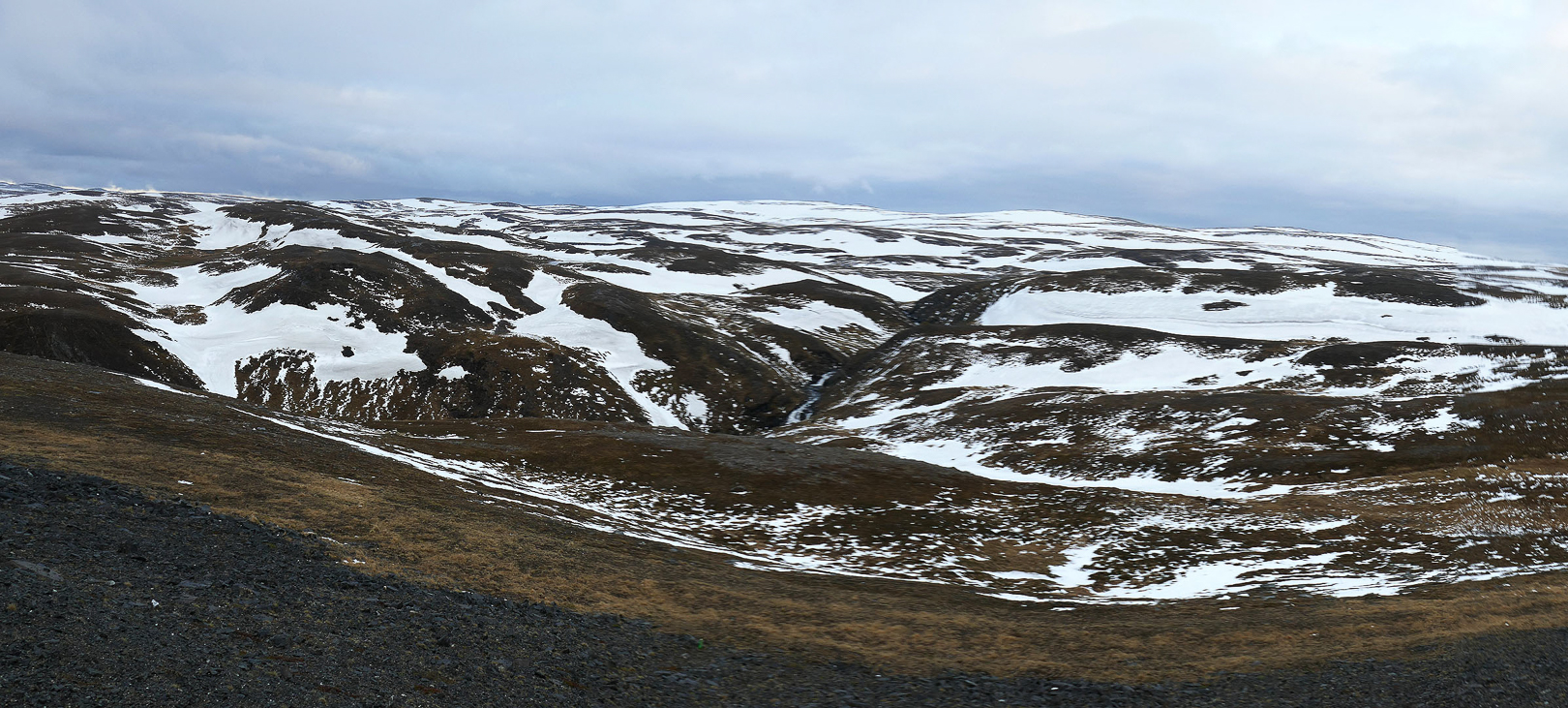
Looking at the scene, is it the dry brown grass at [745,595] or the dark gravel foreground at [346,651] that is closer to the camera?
the dark gravel foreground at [346,651]

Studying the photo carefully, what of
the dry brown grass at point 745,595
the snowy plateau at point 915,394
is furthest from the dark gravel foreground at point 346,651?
the snowy plateau at point 915,394

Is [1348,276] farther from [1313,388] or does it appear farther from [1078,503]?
[1078,503]

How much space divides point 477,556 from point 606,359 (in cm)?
8704

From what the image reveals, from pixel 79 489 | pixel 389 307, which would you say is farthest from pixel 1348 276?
pixel 79 489

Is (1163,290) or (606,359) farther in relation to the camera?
(1163,290)

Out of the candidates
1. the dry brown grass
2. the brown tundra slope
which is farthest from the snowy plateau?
the dry brown grass

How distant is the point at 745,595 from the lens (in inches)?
900

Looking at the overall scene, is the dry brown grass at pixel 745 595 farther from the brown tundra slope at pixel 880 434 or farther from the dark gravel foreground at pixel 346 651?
A: the dark gravel foreground at pixel 346 651

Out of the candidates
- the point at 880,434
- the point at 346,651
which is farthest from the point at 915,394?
the point at 346,651

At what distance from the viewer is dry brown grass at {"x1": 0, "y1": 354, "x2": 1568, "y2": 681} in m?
18.7

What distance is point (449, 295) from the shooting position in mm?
126500

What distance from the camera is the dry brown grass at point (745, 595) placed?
61.2 ft

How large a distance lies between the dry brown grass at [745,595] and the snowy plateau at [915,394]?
3.64 meters

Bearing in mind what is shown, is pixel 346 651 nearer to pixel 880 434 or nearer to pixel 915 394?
pixel 880 434
